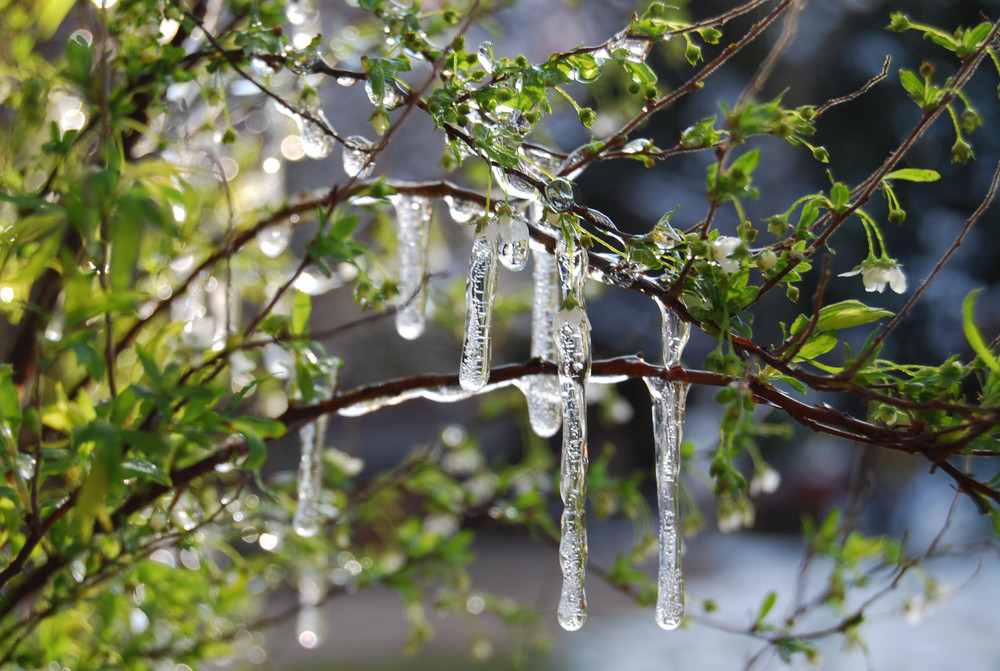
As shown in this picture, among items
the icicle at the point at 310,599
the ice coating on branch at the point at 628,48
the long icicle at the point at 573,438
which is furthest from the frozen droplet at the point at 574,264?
the icicle at the point at 310,599

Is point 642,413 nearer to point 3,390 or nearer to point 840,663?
point 840,663

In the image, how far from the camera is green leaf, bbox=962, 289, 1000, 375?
388 mm

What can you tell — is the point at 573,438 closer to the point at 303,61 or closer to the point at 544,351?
the point at 544,351

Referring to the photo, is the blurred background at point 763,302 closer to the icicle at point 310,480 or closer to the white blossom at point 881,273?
the icicle at point 310,480

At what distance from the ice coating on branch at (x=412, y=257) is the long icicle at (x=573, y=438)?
0.22 meters

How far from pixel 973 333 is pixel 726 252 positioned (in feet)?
0.45

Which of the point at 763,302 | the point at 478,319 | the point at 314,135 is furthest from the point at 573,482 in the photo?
the point at 763,302

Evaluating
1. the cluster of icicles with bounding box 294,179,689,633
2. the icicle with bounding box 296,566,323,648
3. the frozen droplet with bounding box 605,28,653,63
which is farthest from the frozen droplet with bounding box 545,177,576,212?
the icicle with bounding box 296,566,323,648

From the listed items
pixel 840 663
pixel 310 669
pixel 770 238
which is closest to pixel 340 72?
pixel 770 238

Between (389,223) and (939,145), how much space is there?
2578 mm

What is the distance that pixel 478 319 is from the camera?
553 millimetres

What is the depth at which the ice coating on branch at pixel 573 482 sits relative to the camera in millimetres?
533

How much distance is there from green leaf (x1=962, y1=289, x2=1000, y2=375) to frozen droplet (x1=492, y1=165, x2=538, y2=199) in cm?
25

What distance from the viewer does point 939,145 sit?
2.88 m
